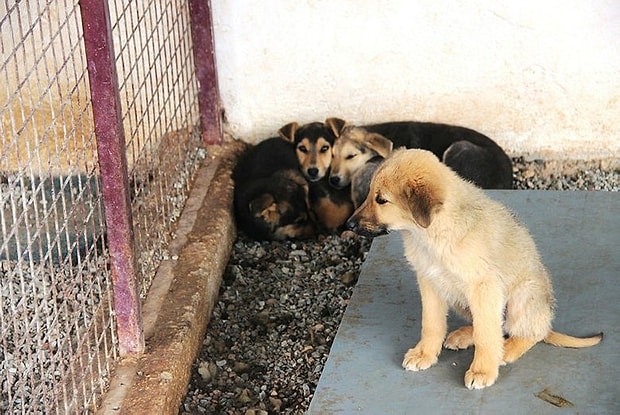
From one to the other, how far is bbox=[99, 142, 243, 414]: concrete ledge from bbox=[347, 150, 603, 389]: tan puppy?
1.23 m

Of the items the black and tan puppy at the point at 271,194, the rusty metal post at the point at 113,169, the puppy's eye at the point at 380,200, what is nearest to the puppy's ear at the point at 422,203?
the puppy's eye at the point at 380,200

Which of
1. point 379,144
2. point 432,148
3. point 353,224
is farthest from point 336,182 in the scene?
point 353,224

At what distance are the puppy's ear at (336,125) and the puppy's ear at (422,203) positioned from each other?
3.16 meters

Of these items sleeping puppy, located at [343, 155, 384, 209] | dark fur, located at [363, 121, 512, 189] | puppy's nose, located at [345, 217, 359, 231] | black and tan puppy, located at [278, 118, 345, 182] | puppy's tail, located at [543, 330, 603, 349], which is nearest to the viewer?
puppy's nose, located at [345, 217, 359, 231]

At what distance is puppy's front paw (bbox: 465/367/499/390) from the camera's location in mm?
4211

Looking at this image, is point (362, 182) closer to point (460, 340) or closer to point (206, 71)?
point (206, 71)

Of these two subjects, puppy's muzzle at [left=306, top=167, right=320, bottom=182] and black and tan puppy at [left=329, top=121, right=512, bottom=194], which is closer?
black and tan puppy at [left=329, top=121, right=512, bottom=194]

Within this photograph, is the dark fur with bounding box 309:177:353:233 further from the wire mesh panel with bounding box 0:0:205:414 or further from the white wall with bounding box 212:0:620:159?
the wire mesh panel with bounding box 0:0:205:414

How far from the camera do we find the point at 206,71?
7.18m

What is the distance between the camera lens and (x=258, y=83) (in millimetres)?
7387

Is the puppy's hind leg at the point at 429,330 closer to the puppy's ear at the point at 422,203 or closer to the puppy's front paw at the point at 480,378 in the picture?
the puppy's front paw at the point at 480,378

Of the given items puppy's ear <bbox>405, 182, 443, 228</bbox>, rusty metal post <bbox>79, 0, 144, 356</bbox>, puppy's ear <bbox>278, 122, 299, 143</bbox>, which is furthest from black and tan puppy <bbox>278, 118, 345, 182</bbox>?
puppy's ear <bbox>405, 182, 443, 228</bbox>

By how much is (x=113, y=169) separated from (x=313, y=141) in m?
2.76

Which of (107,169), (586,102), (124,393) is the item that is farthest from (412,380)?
(586,102)
